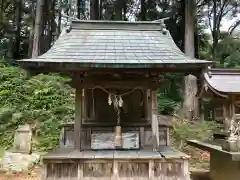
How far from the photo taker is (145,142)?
25.7 feet

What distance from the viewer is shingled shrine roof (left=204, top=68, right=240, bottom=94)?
7.28 m

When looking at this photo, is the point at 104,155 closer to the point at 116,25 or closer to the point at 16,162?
the point at 116,25

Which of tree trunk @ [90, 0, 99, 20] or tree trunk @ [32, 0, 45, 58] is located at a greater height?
tree trunk @ [90, 0, 99, 20]

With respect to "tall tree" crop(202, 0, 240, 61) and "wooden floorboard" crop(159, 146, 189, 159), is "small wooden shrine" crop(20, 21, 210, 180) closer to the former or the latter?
"wooden floorboard" crop(159, 146, 189, 159)

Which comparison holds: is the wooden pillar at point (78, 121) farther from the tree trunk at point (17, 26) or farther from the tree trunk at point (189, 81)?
the tree trunk at point (17, 26)

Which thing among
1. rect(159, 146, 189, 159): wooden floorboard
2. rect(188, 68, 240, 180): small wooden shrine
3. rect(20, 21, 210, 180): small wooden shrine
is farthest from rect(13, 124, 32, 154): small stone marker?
rect(188, 68, 240, 180): small wooden shrine

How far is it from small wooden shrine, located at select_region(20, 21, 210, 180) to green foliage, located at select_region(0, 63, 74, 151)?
518 cm

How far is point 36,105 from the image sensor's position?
581 inches

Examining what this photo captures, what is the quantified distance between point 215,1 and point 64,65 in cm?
2080

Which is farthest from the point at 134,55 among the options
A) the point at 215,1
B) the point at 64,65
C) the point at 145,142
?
the point at 215,1

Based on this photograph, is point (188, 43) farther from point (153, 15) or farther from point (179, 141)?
point (153, 15)

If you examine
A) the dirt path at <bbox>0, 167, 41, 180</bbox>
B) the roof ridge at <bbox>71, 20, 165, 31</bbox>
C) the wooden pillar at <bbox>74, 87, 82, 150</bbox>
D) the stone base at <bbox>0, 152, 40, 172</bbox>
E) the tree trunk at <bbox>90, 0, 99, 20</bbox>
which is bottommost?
the dirt path at <bbox>0, 167, 41, 180</bbox>

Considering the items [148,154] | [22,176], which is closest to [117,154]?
[148,154]

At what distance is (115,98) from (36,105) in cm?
848
